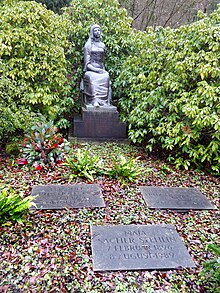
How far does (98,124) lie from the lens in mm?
6203

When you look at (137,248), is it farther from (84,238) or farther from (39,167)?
(39,167)

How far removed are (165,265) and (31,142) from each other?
316 centimetres

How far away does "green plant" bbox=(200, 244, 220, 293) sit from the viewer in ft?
7.18

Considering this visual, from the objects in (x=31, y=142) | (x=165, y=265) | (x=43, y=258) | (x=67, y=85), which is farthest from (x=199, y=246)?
(x=67, y=85)

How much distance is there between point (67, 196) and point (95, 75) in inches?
156

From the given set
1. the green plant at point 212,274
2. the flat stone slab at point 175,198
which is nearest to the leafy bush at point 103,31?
the flat stone slab at point 175,198

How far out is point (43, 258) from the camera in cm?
249

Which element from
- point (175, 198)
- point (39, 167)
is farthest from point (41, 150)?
point (175, 198)

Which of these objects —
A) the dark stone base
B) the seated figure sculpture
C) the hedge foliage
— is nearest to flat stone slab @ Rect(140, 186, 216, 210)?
the hedge foliage

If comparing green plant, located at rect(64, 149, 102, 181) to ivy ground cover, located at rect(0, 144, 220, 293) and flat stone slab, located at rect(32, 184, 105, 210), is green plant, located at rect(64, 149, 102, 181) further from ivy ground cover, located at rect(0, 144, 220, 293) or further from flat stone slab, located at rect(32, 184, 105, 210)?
flat stone slab, located at rect(32, 184, 105, 210)

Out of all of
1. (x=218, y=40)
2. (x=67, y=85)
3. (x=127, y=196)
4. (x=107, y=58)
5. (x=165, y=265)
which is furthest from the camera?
(x=107, y=58)

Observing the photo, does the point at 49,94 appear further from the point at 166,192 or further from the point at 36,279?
the point at 36,279

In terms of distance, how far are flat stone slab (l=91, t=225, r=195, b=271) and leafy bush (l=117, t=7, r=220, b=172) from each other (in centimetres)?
207

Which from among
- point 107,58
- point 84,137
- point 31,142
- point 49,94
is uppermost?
point 107,58
